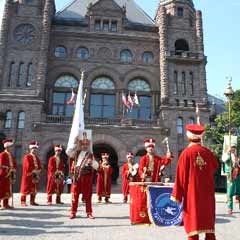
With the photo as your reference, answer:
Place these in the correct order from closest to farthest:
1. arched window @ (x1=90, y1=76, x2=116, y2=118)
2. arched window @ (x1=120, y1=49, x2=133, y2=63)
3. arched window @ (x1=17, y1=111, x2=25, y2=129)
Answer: arched window @ (x1=17, y1=111, x2=25, y2=129)
arched window @ (x1=90, y1=76, x2=116, y2=118)
arched window @ (x1=120, y1=49, x2=133, y2=63)

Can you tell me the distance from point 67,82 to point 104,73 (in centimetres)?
380

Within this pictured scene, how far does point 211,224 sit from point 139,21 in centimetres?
3650

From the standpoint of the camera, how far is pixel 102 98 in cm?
3625

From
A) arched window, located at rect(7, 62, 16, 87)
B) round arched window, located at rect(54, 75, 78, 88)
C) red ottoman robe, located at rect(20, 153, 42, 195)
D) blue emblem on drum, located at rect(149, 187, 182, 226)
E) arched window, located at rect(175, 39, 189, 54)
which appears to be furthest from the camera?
arched window, located at rect(175, 39, 189, 54)

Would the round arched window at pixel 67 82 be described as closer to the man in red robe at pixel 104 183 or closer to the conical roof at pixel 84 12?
the conical roof at pixel 84 12

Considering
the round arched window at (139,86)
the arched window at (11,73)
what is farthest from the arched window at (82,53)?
the arched window at (11,73)

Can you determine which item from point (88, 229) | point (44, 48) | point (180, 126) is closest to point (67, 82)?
point (44, 48)

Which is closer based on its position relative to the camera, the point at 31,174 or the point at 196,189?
the point at 196,189

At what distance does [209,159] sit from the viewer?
22.6 feet

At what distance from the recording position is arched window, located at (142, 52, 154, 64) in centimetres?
3722

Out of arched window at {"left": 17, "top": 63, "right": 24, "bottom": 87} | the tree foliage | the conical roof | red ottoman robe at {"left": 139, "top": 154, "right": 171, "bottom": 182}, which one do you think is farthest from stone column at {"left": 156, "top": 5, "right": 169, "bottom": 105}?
red ottoman robe at {"left": 139, "top": 154, "right": 171, "bottom": 182}

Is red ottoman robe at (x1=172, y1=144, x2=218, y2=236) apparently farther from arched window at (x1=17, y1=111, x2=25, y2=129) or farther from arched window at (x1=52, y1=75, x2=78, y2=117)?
arched window at (x1=52, y1=75, x2=78, y2=117)

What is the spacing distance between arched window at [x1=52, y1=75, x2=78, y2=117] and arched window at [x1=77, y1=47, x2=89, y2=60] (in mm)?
2344

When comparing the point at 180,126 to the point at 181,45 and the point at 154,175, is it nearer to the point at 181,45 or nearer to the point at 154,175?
the point at 181,45
